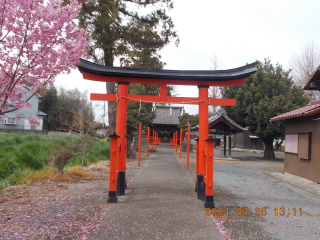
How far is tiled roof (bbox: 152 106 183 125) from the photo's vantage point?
102 feet

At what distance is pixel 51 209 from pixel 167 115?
93.2 ft

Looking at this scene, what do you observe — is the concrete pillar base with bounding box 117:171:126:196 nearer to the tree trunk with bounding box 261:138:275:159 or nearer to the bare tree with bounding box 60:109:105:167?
the bare tree with bounding box 60:109:105:167

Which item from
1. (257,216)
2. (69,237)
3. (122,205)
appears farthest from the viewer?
(122,205)

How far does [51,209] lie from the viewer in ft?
16.2

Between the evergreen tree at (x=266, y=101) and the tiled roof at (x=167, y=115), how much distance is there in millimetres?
9995

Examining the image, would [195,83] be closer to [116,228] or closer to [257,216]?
[257,216]

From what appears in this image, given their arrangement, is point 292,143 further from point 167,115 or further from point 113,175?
point 167,115

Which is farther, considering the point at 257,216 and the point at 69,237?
the point at 257,216

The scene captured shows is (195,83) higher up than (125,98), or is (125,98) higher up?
(195,83)

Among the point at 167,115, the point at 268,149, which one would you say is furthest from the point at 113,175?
the point at 167,115

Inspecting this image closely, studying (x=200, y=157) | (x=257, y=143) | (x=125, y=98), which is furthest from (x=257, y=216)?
(x=257, y=143)

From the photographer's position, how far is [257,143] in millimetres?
32531

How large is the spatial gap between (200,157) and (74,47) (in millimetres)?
3862

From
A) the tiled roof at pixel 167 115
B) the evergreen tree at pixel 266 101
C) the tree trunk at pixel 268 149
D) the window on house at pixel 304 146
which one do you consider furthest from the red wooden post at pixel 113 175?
the tiled roof at pixel 167 115
